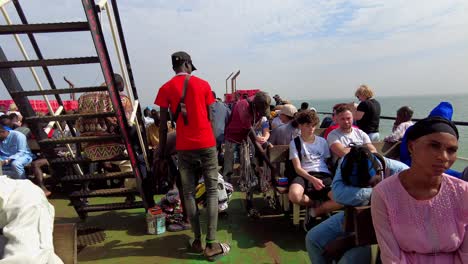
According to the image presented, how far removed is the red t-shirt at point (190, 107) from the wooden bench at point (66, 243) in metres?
1.43

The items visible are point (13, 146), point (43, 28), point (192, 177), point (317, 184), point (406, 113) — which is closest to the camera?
point (43, 28)

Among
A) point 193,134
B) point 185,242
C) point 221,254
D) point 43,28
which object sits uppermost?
point 43,28

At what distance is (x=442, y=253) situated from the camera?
1690mm

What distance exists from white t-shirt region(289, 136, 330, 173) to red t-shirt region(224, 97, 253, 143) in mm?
818

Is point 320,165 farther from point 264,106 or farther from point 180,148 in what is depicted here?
point 180,148

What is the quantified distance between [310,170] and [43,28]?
10.8ft

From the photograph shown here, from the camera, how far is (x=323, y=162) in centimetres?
379

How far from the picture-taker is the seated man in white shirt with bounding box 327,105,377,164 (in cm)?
371

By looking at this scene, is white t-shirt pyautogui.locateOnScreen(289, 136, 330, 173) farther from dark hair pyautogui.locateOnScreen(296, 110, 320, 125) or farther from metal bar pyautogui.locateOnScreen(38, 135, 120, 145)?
metal bar pyautogui.locateOnScreen(38, 135, 120, 145)

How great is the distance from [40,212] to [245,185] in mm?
3115

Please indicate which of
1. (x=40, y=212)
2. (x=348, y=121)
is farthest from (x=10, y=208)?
(x=348, y=121)

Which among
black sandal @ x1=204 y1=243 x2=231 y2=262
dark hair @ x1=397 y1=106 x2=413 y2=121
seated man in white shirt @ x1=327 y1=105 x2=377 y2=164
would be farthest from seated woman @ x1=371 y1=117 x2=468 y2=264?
dark hair @ x1=397 y1=106 x2=413 y2=121

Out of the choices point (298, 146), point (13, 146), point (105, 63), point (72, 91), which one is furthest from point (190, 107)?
point (13, 146)

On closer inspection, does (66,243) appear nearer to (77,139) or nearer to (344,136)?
(77,139)
